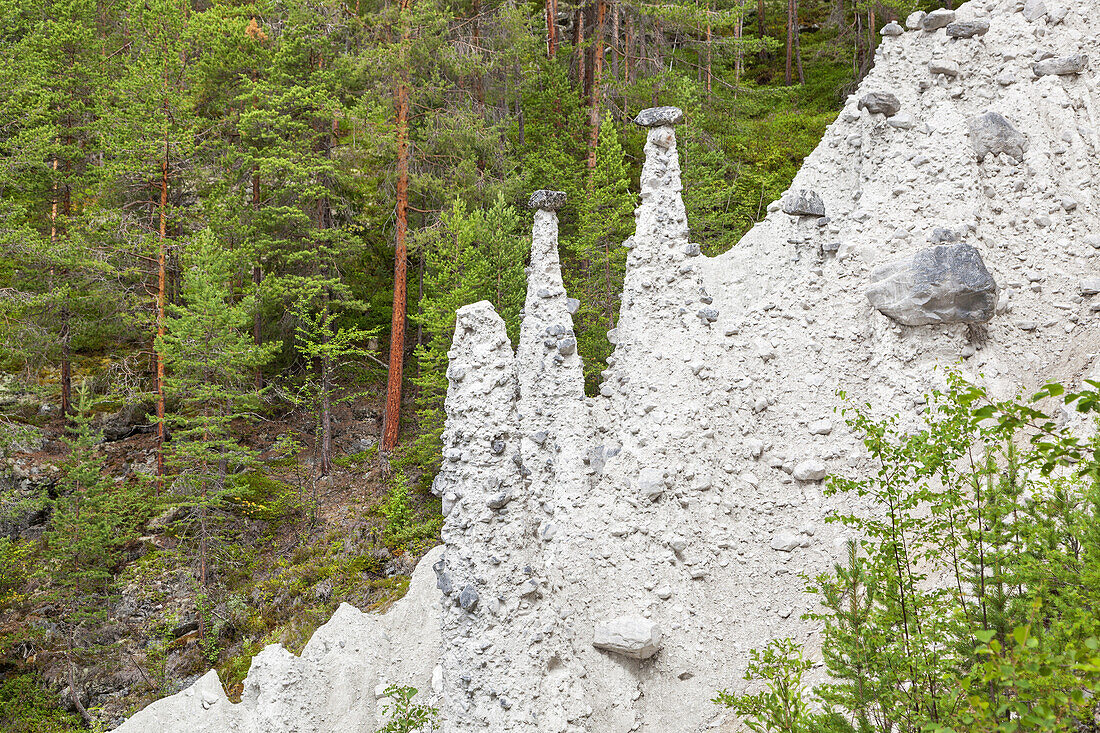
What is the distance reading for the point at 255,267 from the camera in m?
20.1

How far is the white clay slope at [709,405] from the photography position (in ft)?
23.8

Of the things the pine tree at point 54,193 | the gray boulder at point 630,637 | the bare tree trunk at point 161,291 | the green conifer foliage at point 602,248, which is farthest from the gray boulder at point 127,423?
the gray boulder at point 630,637

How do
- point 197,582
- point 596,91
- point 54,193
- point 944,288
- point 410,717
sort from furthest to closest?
point 54,193
point 596,91
point 197,582
point 410,717
point 944,288

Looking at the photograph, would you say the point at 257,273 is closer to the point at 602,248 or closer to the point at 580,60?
the point at 602,248

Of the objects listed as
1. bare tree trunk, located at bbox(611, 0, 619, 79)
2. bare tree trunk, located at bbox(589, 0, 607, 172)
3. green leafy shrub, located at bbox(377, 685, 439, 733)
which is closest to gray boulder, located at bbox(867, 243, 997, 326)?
green leafy shrub, located at bbox(377, 685, 439, 733)

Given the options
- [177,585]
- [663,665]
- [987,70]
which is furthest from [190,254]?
[987,70]

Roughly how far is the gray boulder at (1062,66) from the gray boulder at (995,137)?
1.11 m

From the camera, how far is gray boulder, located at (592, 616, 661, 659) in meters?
7.18

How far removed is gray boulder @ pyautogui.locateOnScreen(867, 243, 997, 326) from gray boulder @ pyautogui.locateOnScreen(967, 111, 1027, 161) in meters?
1.83

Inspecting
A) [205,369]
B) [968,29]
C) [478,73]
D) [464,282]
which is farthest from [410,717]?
[478,73]

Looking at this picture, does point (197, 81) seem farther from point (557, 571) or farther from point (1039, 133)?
point (1039, 133)

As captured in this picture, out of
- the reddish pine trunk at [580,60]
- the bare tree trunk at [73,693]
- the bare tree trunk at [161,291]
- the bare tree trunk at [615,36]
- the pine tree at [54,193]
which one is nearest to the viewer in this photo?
the bare tree trunk at [73,693]

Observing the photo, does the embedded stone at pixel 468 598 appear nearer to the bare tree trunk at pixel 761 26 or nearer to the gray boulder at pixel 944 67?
the gray boulder at pixel 944 67

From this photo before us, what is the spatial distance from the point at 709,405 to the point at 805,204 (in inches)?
129
